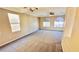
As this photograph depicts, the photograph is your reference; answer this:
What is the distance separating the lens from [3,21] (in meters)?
4.07

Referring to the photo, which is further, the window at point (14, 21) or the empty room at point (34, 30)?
the window at point (14, 21)

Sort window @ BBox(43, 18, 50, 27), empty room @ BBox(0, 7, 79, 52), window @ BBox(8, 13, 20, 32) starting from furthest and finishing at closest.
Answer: window @ BBox(8, 13, 20, 32) → window @ BBox(43, 18, 50, 27) → empty room @ BBox(0, 7, 79, 52)

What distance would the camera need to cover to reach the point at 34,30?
11.5 feet

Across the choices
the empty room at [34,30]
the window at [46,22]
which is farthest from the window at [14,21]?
the window at [46,22]

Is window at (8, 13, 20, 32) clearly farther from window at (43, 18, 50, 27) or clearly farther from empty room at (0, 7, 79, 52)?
window at (43, 18, 50, 27)

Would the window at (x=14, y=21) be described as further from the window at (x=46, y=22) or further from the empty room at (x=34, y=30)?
the window at (x=46, y=22)

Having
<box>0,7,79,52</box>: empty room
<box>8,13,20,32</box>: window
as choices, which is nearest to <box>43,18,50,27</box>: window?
<box>0,7,79,52</box>: empty room

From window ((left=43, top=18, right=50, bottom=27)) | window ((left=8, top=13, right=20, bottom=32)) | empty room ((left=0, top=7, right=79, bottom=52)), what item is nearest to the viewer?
empty room ((left=0, top=7, right=79, bottom=52))

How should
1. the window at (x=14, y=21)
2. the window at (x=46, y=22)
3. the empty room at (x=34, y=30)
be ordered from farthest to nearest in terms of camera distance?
the window at (x=14, y=21), the window at (x=46, y=22), the empty room at (x=34, y=30)

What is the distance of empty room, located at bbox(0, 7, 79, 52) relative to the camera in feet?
7.32

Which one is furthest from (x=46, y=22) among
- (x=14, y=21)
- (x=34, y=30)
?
(x=14, y=21)

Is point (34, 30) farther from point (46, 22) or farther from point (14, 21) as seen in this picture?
point (14, 21)

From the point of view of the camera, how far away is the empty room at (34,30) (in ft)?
7.32
